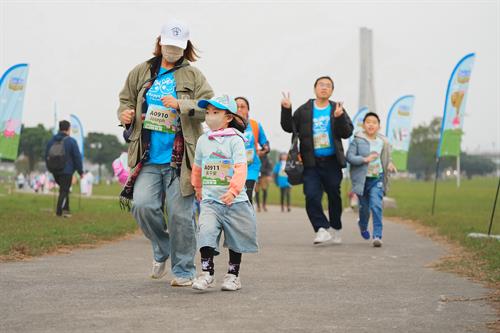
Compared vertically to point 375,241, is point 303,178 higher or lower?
higher

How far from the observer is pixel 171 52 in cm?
→ 707

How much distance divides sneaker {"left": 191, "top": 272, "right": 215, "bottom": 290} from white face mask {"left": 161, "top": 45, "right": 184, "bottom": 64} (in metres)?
1.67

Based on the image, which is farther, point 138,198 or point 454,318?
point 138,198

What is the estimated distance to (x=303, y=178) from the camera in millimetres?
11930

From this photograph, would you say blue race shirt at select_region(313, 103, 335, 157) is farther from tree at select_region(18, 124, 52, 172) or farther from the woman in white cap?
tree at select_region(18, 124, 52, 172)

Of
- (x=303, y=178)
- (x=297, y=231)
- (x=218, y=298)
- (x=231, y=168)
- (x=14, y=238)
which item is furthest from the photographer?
(x=297, y=231)

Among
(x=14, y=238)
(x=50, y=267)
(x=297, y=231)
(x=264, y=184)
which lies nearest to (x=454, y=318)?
(x=50, y=267)

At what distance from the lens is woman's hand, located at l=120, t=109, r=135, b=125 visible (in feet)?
Result: 22.7

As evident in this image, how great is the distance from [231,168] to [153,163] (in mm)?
609

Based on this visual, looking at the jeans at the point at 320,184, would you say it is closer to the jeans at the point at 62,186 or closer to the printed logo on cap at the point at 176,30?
the printed logo on cap at the point at 176,30

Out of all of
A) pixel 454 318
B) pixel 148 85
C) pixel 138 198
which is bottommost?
pixel 454 318

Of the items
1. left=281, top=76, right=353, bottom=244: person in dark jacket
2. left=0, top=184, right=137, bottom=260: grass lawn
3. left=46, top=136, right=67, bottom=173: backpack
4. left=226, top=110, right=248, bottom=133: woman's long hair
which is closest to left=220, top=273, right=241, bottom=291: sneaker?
left=226, top=110, right=248, bottom=133: woman's long hair

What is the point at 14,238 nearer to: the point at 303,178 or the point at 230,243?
the point at 303,178

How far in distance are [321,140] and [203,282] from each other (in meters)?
5.26
